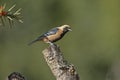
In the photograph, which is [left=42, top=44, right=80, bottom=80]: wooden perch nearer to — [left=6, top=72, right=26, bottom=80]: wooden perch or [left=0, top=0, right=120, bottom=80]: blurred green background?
[left=6, top=72, right=26, bottom=80]: wooden perch

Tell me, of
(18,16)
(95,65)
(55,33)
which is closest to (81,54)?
(95,65)

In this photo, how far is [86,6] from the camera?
32.4 m

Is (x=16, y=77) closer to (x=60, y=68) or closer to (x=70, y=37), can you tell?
(x=60, y=68)

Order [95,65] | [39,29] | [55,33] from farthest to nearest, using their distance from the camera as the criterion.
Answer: [39,29] < [95,65] < [55,33]

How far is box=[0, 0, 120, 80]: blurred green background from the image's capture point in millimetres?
29391

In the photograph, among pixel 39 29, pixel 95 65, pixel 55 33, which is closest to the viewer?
pixel 55 33

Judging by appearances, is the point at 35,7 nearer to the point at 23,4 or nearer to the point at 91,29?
the point at 23,4

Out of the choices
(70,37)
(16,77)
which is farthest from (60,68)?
(70,37)

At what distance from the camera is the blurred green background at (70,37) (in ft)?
96.4

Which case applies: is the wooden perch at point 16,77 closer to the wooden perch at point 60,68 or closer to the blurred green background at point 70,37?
the wooden perch at point 60,68

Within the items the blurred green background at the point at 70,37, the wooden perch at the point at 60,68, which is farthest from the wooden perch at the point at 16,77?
the blurred green background at the point at 70,37

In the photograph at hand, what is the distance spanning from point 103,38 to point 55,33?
859 inches

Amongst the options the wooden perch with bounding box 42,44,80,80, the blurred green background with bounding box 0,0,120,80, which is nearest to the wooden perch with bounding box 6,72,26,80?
the wooden perch with bounding box 42,44,80,80

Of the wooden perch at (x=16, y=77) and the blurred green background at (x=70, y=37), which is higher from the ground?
the blurred green background at (x=70, y=37)
